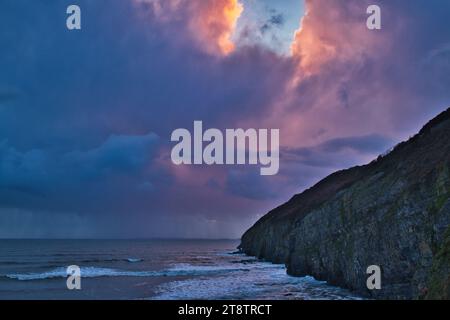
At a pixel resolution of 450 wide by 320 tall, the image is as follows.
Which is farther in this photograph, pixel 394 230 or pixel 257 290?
pixel 257 290

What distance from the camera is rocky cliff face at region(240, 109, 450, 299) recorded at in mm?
23125

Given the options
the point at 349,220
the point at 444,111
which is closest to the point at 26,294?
the point at 349,220

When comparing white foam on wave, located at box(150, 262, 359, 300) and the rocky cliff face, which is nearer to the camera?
the rocky cliff face

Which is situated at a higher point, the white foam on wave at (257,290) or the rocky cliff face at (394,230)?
the rocky cliff face at (394,230)

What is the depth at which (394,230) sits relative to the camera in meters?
28.7

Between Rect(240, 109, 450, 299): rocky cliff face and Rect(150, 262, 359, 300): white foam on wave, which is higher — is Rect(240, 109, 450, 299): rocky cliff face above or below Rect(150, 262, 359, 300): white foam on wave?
above

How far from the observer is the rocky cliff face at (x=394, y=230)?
23.1 meters

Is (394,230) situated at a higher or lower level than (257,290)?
higher

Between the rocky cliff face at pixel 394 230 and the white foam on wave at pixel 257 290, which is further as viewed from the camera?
the white foam on wave at pixel 257 290

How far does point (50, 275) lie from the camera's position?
6022 centimetres
